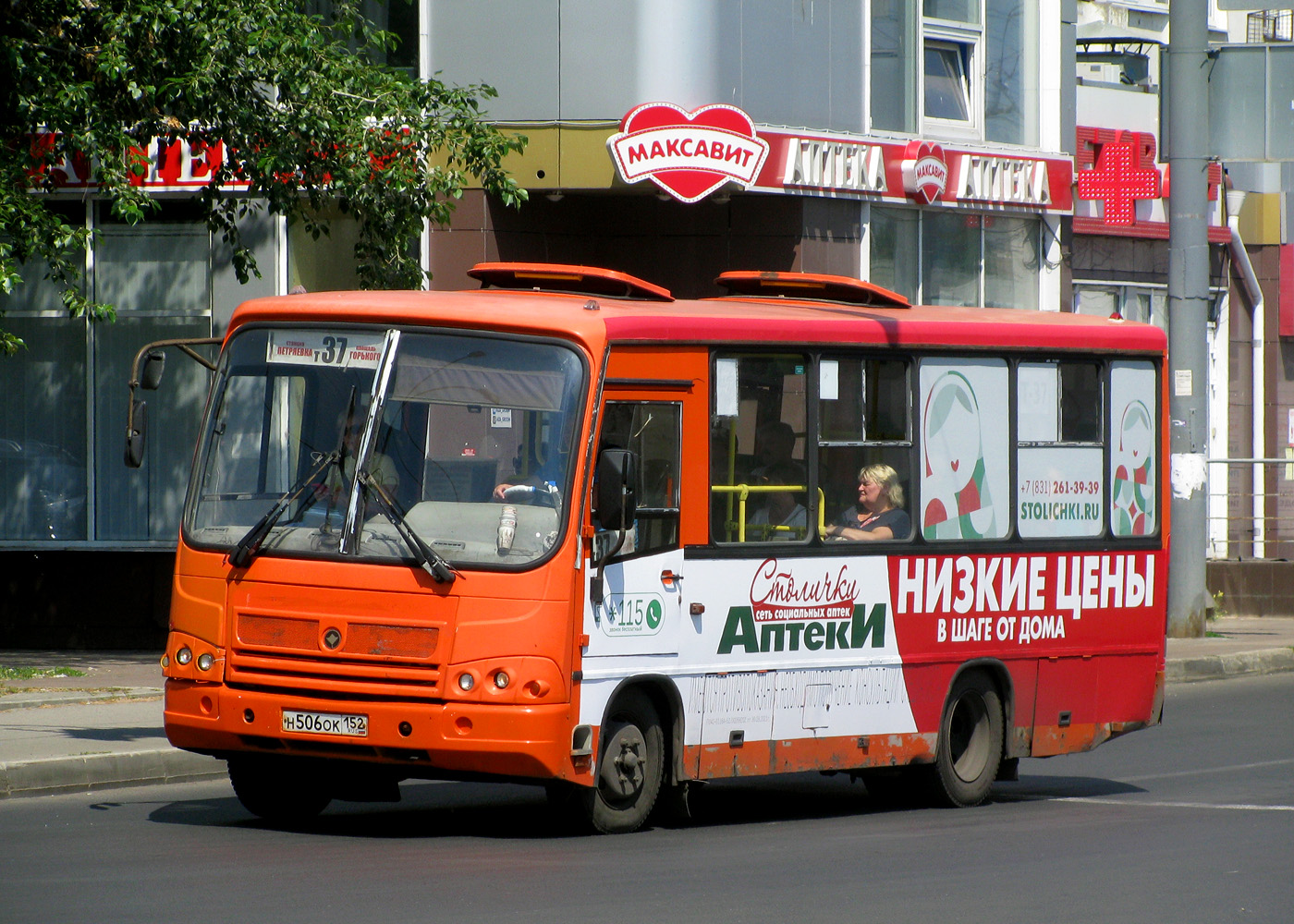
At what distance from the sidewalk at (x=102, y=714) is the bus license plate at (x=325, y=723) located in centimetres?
255

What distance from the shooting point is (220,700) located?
9656 mm

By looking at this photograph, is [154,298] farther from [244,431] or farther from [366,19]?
[244,431]

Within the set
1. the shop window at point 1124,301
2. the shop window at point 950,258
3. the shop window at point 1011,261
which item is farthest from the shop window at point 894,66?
the shop window at point 1124,301

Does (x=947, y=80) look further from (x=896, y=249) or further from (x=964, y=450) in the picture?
(x=964, y=450)

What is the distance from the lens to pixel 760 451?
34.6ft

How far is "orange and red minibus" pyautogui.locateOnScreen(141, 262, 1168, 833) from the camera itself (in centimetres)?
941

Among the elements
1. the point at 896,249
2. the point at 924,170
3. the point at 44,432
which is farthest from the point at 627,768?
the point at 896,249

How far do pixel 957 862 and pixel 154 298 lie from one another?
491 inches

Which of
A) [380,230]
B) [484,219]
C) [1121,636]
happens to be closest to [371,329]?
[1121,636]

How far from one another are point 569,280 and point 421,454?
1.72 metres

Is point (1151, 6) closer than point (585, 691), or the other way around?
point (585, 691)

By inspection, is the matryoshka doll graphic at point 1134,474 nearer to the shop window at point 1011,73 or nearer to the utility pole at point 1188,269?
the utility pole at point 1188,269

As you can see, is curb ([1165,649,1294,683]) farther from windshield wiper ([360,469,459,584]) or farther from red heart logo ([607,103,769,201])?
windshield wiper ([360,469,459,584])

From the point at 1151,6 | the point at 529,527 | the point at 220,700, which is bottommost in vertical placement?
the point at 220,700
